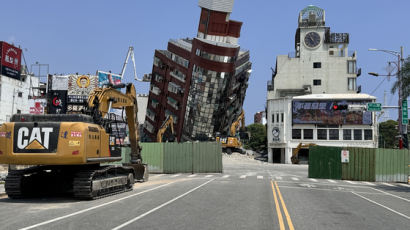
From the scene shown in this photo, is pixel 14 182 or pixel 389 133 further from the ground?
pixel 389 133

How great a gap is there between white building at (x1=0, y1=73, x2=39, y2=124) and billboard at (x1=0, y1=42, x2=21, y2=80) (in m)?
1.16

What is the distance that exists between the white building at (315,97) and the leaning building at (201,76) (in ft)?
38.3

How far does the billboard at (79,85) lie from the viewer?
9369cm

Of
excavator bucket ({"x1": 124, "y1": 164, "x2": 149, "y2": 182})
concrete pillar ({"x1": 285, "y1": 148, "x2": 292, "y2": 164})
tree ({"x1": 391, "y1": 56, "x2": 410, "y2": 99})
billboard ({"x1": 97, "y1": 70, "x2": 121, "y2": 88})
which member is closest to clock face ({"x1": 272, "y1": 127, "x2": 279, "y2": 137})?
concrete pillar ({"x1": 285, "y1": 148, "x2": 292, "y2": 164})

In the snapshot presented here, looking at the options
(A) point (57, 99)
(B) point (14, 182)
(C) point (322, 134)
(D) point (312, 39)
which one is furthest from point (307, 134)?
(B) point (14, 182)

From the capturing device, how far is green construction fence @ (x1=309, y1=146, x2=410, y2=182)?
36.1m

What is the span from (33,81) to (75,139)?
104810 millimetres

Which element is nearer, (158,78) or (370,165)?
(370,165)

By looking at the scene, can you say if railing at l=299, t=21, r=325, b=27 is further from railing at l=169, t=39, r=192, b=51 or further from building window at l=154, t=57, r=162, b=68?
building window at l=154, t=57, r=162, b=68

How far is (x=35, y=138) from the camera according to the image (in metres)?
15.4

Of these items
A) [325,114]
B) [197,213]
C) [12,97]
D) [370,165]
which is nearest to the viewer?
[197,213]

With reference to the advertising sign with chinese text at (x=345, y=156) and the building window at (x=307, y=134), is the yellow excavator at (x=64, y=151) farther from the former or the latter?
the building window at (x=307, y=134)

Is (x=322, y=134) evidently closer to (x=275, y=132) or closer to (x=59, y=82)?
(x=275, y=132)

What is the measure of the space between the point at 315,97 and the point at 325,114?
374 centimetres
